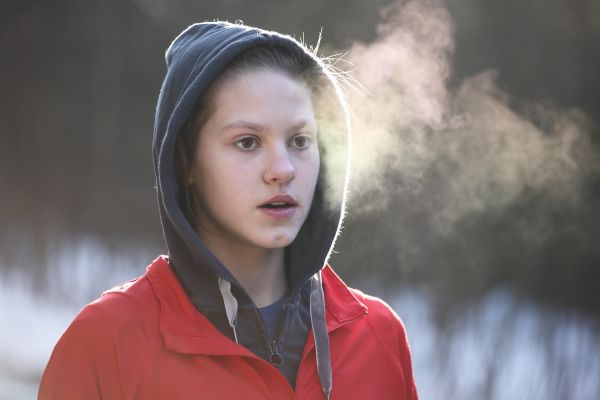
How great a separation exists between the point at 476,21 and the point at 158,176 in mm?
3200

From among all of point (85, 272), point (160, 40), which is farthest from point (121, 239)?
point (160, 40)

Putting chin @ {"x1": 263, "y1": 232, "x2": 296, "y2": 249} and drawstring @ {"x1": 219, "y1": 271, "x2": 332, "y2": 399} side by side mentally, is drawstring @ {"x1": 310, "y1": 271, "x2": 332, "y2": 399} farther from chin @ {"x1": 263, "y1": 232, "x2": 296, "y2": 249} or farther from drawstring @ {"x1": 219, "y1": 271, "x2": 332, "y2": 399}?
chin @ {"x1": 263, "y1": 232, "x2": 296, "y2": 249}

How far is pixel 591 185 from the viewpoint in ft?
12.7

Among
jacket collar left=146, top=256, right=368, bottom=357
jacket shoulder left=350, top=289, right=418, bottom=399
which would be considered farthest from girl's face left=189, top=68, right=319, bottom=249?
jacket shoulder left=350, top=289, right=418, bottom=399

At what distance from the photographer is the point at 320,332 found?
130 cm

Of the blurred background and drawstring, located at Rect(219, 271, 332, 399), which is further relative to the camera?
the blurred background

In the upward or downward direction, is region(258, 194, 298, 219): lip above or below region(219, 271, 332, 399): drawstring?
above

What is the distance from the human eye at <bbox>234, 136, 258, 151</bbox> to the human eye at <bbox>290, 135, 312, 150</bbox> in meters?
0.07

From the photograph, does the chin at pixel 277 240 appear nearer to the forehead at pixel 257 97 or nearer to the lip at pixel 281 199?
the lip at pixel 281 199

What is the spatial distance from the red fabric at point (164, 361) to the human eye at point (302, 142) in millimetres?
279

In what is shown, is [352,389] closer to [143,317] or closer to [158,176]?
[143,317]

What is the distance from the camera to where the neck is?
4.30ft

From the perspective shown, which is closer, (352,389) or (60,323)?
(352,389)

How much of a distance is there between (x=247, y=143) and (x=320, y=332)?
32cm
